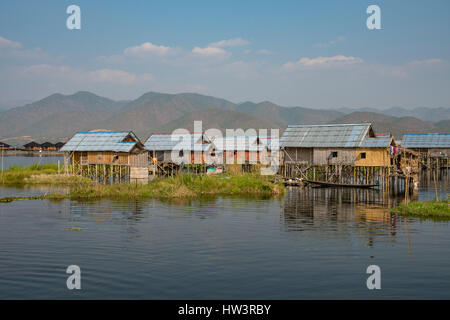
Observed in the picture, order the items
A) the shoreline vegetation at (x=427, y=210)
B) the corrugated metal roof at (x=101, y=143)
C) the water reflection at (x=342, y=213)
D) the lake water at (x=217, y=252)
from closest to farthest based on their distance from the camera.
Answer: the lake water at (x=217, y=252)
the water reflection at (x=342, y=213)
the shoreline vegetation at (x=427, y=210)
the corrugated metal roof at (x=101, y=143)

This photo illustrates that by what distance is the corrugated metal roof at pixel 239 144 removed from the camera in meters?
53.6

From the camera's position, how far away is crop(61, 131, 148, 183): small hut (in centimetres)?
4181

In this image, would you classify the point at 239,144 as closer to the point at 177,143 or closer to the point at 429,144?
the point at 177,143

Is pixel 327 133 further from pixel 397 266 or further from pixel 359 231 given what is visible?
pixel 397 266

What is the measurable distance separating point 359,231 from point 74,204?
15.8m

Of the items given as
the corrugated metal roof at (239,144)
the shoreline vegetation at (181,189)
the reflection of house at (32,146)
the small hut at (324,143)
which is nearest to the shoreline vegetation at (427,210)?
the shoreline vegetation at (181,189)

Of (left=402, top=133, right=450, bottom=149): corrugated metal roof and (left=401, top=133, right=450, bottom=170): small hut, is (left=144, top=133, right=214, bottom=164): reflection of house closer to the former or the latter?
(left=401, top=133, right=450, bottom=170): small hut

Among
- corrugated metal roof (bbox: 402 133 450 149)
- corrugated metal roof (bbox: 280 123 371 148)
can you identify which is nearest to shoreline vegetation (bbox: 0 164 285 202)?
corrugated metal roof (bbox: 280 123 371 148)

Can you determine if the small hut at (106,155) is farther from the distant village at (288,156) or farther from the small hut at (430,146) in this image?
the small hut at (430,146)

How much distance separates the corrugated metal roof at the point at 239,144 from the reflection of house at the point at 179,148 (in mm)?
5224

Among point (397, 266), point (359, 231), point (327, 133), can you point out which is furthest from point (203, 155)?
point (397, 266)

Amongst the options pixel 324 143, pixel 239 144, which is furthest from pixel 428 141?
pixel 324 143

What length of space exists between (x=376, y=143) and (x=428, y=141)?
1141 inches

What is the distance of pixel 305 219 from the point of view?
859 inches
